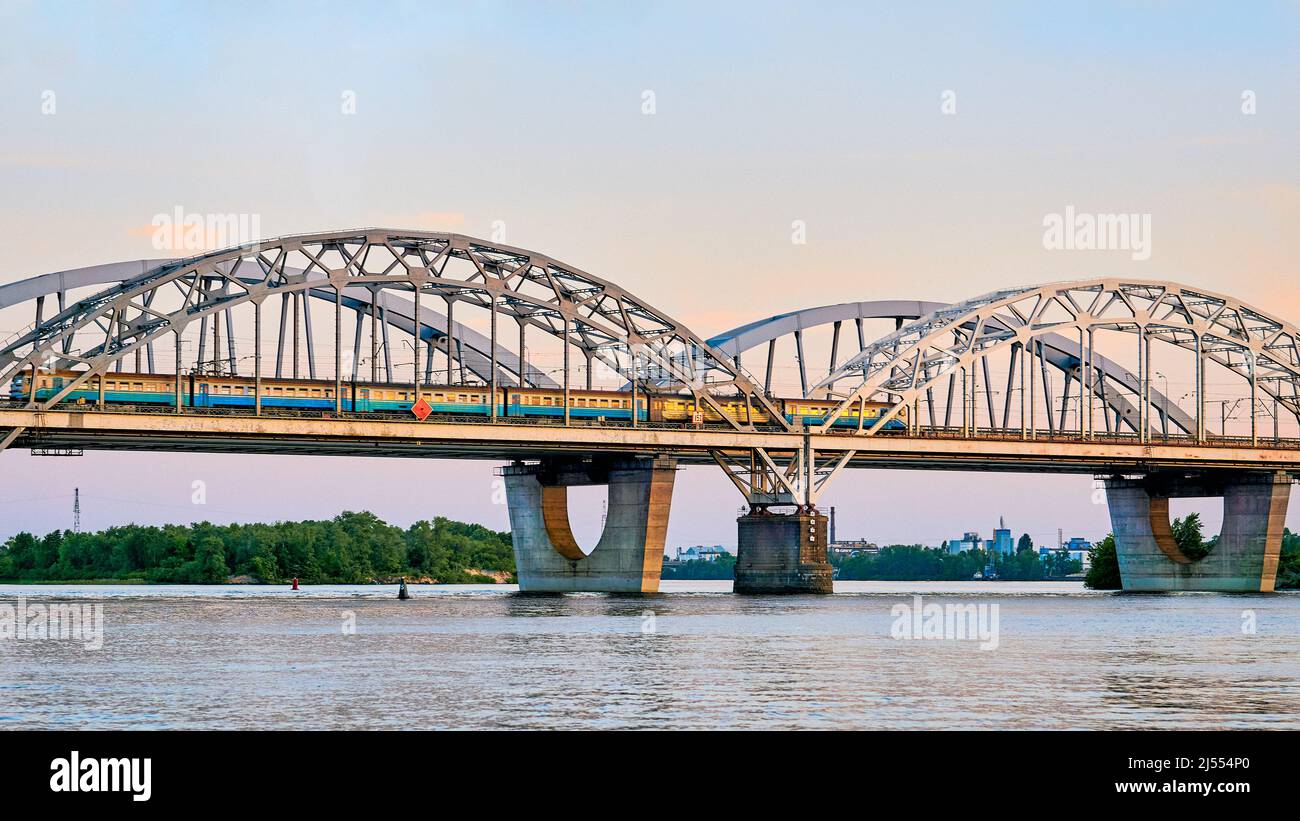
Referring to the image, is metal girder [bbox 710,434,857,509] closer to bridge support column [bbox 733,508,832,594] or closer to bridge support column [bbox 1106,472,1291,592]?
bridge support column [bbox 733,508,832,594]

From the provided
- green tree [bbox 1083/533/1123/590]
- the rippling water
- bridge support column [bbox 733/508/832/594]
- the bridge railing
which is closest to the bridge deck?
the bridge railing

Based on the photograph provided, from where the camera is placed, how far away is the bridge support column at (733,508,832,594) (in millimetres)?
98938

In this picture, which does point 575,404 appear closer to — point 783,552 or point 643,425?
point 643,425

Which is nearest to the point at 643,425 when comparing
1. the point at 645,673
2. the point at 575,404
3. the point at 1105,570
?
the point at 575,404

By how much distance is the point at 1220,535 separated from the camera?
401ft

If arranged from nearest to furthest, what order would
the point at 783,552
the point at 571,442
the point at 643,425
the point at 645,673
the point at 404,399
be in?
1. the point at 645,673
2. the point at 404,399
3. the point at 571,442
4. the point at 643,425
5. the point at 783,552

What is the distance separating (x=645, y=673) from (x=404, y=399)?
47645mm

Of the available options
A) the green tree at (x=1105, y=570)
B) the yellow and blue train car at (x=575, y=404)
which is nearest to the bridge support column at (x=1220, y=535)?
the green tree at (x=1105, y=570)

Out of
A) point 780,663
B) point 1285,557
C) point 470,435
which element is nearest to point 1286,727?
point 780,663

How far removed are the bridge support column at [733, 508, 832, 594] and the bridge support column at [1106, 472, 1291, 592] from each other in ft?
101

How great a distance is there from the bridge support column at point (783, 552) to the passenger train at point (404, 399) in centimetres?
586

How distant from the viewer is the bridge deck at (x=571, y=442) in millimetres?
80062

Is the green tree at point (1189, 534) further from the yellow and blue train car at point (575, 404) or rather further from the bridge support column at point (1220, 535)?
the yellow and blue train car at point (575, 404)
